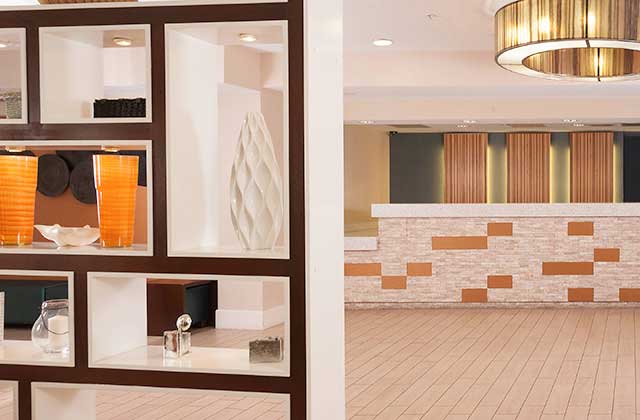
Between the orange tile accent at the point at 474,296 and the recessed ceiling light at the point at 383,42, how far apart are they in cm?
331

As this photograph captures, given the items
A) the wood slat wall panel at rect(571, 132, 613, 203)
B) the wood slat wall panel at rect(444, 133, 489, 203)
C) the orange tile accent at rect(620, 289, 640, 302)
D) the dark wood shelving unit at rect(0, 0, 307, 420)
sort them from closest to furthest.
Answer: the dark wood shelving unit at rect(0, 0, 307, 420) → the orange tile accent at rect(620, 289, 640, 302) → the wood slat wall panel at rect(571, 132, 613, 203) → the wood slat wall panel at rect(444, 133, 489, 203)

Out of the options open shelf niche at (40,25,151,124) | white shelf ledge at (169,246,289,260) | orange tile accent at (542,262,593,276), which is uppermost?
open shelf niche at (40,25,151,124)

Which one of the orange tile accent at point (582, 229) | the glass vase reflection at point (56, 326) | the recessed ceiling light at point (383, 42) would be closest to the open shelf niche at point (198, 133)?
the glass vase reflection at point (56, 326)

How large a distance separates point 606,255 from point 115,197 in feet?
26.3

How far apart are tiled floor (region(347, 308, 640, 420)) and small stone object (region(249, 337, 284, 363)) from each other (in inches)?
84.1

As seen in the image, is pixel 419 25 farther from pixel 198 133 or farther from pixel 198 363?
pixel 198 363

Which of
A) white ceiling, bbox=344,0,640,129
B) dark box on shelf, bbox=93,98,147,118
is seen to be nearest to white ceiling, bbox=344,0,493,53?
white ceiling, bbox=344,0,640,129

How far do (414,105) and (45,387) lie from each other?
7782 millimetres

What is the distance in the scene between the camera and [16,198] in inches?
139

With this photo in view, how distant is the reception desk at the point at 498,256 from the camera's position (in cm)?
1027

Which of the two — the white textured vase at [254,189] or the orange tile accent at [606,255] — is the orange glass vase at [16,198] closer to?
the white textured vase at [254,189]

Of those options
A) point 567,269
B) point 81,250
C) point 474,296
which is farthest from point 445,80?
point 81,250

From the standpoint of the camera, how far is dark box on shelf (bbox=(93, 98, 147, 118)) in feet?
11.2

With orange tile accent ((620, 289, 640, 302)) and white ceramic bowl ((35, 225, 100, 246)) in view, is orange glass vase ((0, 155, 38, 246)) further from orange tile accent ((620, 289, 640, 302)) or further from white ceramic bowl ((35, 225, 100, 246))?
orange tile accent ((620, 289, 640, 302))
